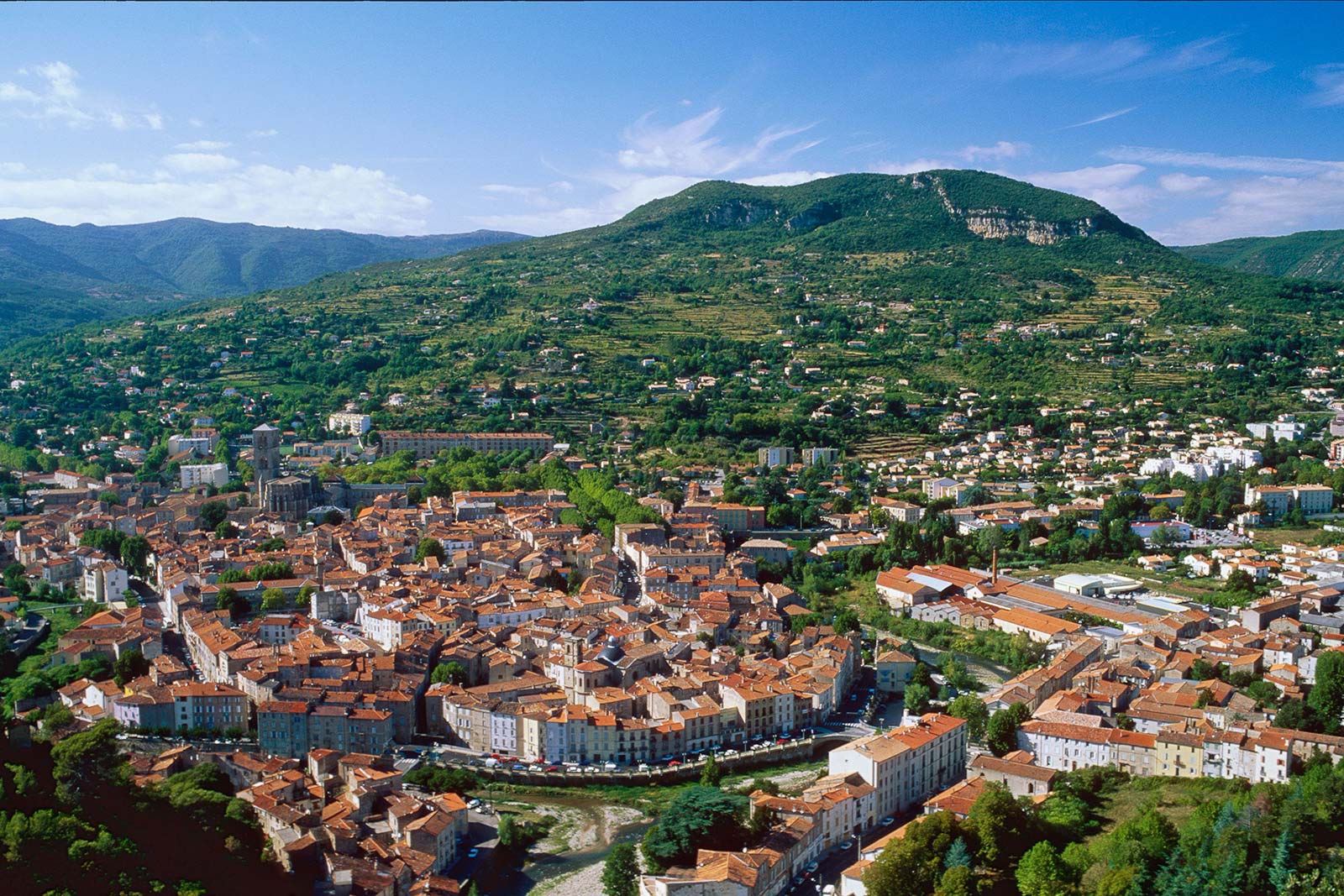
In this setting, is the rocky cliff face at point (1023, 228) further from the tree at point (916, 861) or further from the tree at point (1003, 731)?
the tree at point (916, 861)

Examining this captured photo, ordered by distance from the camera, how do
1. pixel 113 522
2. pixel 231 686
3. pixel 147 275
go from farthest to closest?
1. pixel 147 275
2. pixel 113 522
3. pixel 231 686

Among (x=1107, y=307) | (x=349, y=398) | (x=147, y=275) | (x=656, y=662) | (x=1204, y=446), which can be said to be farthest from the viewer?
(x=147, y=275)

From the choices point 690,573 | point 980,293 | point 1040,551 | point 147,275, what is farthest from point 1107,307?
point 147,275

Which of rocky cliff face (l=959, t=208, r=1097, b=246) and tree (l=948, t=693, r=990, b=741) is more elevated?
rocky cliff face (l=959, t=208, r=1097, b=246)

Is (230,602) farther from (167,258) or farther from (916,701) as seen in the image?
(167,258)

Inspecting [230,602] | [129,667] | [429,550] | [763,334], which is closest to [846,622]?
[429,550]

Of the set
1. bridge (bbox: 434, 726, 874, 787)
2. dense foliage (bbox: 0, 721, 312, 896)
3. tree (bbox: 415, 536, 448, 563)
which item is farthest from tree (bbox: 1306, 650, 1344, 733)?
tree (bbox: 415, 536, 448, 563)

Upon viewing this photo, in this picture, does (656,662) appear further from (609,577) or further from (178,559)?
(178,559)

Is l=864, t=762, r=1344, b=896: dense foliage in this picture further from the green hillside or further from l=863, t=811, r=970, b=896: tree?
the green hillside
